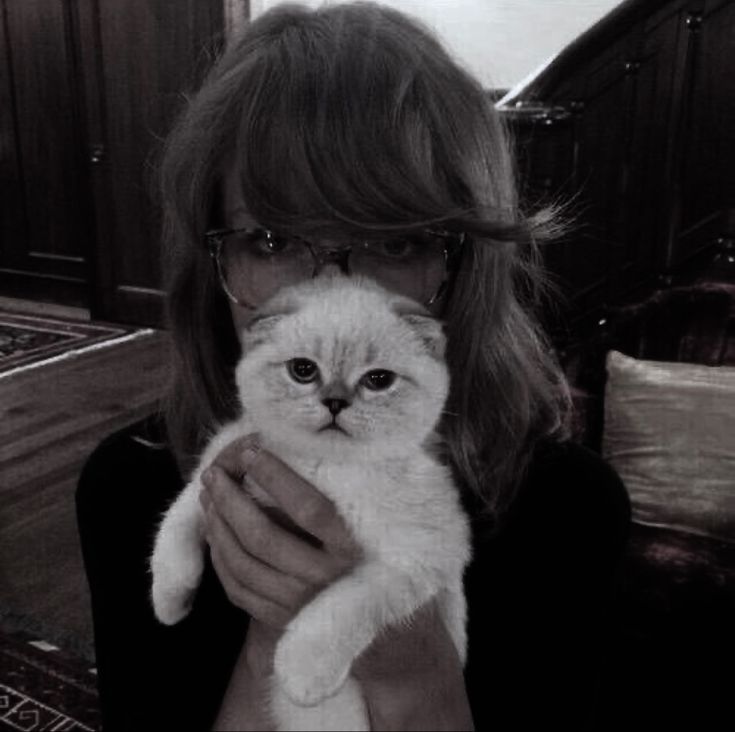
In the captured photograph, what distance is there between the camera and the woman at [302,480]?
23.2 inches

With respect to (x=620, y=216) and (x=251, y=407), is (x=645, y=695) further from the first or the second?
(x=620, y=216)

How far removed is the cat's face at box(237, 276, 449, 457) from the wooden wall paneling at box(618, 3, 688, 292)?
2.55 m

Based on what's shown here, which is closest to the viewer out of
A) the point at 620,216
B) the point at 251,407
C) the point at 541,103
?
the point at 251,407

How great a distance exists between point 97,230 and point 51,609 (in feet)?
9.88

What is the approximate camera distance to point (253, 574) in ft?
1.89

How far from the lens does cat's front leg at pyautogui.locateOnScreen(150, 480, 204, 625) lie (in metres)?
0.61

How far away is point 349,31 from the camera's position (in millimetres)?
669

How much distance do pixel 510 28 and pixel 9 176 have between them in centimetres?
343

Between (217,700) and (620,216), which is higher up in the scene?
(620,216)

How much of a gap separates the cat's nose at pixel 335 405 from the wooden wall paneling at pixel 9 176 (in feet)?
17.3

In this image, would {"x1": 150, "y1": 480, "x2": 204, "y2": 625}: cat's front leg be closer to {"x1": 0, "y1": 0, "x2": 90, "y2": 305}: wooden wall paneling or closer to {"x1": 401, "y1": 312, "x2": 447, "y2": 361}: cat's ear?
{"x1": 401, "y1": 312, "x2": 447, "y2": 361}: cat's ear

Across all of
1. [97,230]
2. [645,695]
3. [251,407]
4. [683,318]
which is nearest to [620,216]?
[683,318]

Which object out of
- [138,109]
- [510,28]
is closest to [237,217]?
[510,28]

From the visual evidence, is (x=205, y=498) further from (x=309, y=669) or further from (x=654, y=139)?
(x=654, y=139)
